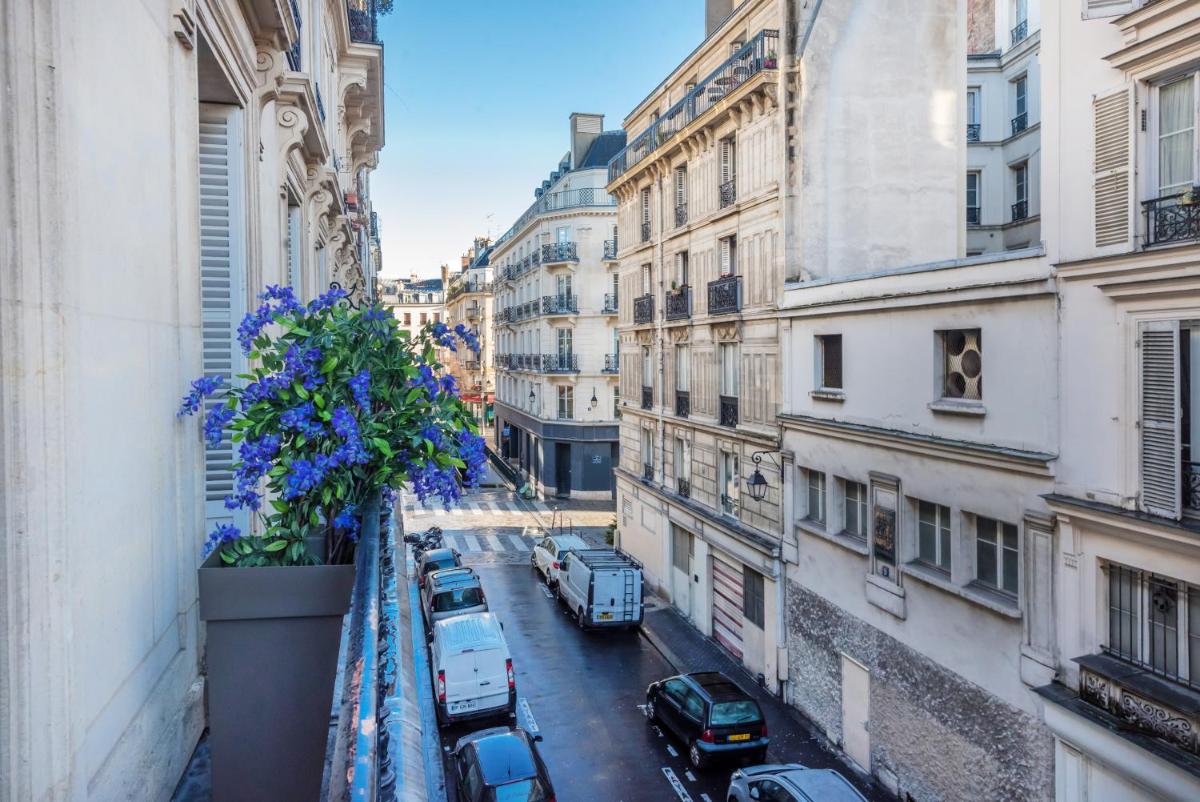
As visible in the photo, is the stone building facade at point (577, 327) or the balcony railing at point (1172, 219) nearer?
the balcony railing at point (1172, 219)

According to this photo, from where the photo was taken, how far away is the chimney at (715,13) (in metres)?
28.0

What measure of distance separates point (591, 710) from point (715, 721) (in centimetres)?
398

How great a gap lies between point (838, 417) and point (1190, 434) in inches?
296

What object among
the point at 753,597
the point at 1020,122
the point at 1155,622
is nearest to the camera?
the point at 1155,622

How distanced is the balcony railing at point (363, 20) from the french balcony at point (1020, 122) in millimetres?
17536

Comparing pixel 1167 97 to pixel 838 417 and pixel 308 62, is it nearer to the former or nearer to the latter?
pixel 838 417

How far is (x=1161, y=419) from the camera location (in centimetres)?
1014

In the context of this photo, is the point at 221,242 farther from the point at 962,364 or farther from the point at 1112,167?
the point at 962,364

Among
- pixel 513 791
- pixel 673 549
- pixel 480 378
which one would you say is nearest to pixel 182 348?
pixel 513 791

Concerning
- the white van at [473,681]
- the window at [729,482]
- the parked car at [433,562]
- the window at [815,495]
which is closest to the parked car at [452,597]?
the parked car at [433,562]

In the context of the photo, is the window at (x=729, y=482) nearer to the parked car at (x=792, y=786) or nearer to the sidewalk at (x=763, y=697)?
the sidewalk at (x=763, y=697)

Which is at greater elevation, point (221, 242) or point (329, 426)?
point (221, 242)

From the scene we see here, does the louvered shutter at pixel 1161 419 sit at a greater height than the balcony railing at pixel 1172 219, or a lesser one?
lesser

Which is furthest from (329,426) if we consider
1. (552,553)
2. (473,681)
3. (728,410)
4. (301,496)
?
(552,553)
